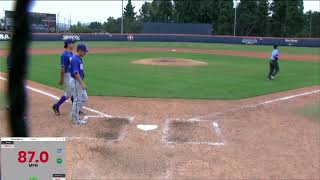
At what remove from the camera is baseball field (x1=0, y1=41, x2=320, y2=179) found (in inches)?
256

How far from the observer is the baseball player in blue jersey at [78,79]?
841 centimetres

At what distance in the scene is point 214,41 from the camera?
48.7 m

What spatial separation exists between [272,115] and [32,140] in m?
8.55

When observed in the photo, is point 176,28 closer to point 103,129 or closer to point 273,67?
point 273,67

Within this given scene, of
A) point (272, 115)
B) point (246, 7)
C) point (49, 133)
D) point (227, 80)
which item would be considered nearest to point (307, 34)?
point (246, 7)

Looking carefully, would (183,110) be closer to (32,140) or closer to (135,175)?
(135,175)

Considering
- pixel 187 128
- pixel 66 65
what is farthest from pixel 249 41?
pixel 187 128

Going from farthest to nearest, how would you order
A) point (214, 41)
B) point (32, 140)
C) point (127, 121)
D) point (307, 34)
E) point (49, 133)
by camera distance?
point (307, 34)
point (214, 41)
point (127, 121)
point (49, 133)
point (32, 140)

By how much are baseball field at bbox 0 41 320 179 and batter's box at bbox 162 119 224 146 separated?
2 cm

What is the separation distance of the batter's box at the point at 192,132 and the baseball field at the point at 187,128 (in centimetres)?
2
